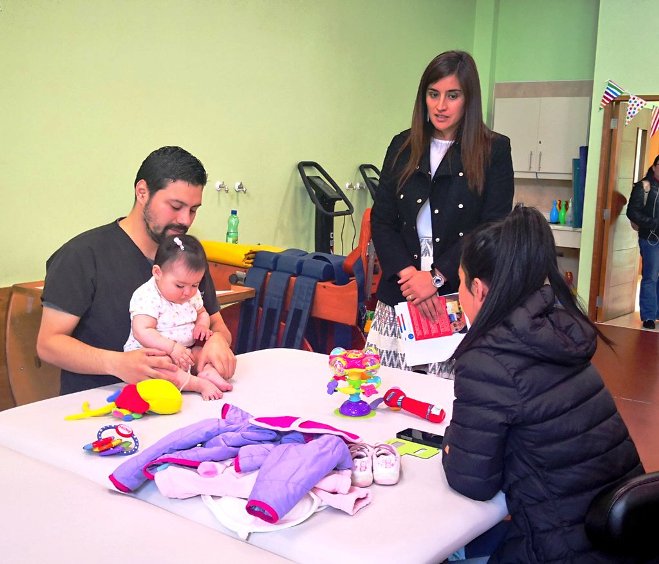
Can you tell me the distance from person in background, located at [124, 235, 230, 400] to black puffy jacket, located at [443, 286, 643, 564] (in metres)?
0.77

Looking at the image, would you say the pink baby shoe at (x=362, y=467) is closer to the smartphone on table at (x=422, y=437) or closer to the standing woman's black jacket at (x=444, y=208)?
the smartphone on table at (x=422, y=437)

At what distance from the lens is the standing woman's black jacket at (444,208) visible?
8.25ft

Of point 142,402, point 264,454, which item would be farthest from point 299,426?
point 142,402

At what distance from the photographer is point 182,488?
137 centimetres

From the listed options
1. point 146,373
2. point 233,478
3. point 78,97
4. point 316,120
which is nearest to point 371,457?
point 233,478

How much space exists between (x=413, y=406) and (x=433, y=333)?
0.63 metres

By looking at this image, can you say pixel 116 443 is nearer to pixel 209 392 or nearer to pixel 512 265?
pixel 209 392

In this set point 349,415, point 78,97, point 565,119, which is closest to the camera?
point 349,415

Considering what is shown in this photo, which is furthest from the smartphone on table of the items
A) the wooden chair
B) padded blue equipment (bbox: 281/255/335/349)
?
padded blue equipment (bbox: 281/255/335/349)

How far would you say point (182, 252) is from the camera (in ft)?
6.77

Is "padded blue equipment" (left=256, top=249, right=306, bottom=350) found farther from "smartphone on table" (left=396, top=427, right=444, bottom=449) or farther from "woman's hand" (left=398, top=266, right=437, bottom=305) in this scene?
"smartphone on table" (left=396, top=427, right=444, bottom=449)

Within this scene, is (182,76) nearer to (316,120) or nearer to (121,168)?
(121,168)

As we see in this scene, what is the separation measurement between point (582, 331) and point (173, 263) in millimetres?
1076

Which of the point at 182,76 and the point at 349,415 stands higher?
the point at 182,76
